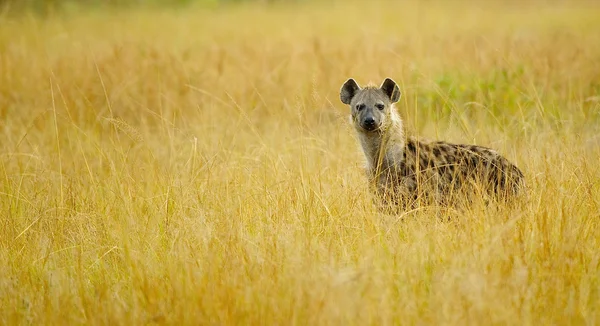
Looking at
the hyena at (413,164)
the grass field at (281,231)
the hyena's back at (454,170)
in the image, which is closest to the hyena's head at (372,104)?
the hyena at (413,164)

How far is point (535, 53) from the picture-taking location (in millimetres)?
10344

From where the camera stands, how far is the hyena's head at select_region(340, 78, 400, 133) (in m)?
5.65

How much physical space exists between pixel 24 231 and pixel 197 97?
4781 millimetres

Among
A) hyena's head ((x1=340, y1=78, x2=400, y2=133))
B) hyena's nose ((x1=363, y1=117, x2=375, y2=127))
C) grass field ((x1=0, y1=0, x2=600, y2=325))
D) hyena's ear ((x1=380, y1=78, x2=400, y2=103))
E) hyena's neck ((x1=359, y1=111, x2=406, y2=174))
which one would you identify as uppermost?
hyena's ear ((x1=380, y1=78, x2=400, y2=103))

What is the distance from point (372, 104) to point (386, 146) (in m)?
0.33

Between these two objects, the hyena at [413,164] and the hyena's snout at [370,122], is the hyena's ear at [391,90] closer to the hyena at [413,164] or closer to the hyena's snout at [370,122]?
the hyena at [413,164]

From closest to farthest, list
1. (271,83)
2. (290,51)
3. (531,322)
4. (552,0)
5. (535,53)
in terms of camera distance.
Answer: (531,322) → (271,83) → (535,53) → (290,51) → (552,0)

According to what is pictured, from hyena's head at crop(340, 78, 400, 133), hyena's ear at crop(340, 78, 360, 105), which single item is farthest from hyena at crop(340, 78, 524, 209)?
hyena's ear at crop(340, 78, 360, 105)

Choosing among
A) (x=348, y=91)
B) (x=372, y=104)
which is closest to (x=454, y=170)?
(x=372, y=104)

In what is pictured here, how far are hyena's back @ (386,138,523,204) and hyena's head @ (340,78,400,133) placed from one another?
0.94 feet

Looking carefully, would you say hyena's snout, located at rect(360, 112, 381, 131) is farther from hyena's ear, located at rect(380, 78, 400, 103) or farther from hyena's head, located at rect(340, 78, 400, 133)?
hyena's ear, located at rect(380, 78, 400, 103)

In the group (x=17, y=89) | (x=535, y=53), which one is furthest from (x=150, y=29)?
(x=535, y=53)

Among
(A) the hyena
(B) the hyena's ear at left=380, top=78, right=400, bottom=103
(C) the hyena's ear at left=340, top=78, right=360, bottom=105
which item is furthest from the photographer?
(C) the hyena's ear at left=340, top=78, right=360, bottom=105

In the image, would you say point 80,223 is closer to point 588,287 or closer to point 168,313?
point 168,313
